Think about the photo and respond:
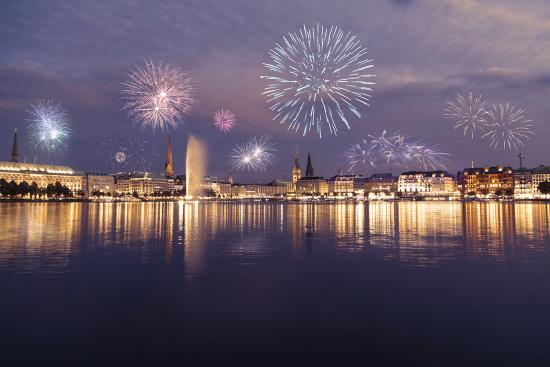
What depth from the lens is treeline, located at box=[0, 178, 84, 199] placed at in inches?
5108

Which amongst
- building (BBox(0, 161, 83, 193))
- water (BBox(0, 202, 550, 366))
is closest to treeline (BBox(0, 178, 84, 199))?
building (BBox(0, 161, 83, 193))

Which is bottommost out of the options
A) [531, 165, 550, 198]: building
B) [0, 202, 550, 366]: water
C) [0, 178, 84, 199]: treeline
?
[0, 202, 550, 366]: water

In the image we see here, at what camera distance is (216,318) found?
10.7m

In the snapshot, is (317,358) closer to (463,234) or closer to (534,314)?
(534,314)

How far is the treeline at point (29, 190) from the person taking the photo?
130 m

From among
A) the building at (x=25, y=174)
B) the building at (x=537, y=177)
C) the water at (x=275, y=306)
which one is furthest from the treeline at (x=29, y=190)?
the building at (x=537, y=177)

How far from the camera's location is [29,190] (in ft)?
456

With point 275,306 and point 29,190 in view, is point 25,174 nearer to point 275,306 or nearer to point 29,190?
point 29,190

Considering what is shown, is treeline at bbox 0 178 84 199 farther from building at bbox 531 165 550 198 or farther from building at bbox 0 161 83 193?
building at bbox 531 165 550 198

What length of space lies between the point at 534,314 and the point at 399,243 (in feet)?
46.2

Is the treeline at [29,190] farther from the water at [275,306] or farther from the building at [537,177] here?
the building at [537,177]

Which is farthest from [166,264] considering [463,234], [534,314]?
[463,234]

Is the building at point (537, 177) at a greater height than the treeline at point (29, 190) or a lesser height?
greater

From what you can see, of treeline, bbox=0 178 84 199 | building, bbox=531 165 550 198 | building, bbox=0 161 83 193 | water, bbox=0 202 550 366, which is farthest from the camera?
building, bbox=531 165 550 198
